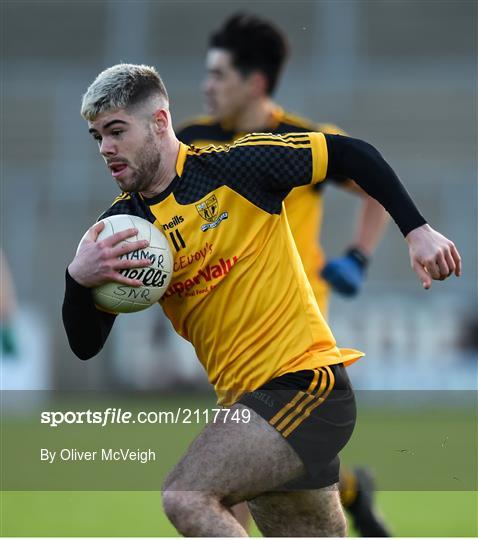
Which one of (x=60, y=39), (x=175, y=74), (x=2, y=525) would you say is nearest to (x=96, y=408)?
(x=2, y=525)

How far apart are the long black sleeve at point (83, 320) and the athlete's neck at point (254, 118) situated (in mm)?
2984

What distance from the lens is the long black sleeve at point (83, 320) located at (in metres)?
4.29

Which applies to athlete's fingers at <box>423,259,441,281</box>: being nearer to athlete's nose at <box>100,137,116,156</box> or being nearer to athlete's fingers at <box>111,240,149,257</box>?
athlete's fingers at <box>111,240,149,257</box>

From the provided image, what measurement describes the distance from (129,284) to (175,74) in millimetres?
15929

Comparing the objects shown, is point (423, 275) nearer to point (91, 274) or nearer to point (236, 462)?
point (236, 462)

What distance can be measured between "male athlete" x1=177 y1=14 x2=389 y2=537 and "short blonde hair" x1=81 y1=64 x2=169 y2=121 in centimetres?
243

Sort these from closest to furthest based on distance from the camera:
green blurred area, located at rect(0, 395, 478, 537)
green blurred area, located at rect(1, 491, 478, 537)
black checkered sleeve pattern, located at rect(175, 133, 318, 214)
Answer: black checkered sleeve pattern, located at rect(175, 133, 318, 214), green blurred area, located at rect(1, 491, 478, 537), green blurred area, located at rect(0, 395, 478, 537)

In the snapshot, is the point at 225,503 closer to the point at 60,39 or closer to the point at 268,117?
the point at 268,117

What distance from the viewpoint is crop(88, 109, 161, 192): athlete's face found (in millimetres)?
4312

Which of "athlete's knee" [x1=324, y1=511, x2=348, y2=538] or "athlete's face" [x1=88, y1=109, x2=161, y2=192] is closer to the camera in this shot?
"athlete's face" [x1=88, y1=109, x2=161, y2=192]

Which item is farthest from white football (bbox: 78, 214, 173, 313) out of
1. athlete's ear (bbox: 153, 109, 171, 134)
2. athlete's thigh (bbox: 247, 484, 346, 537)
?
athlete's thigh (bbox: 247, 484, 346, 537)

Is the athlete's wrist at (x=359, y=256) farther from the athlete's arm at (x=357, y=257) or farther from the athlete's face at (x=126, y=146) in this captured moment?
the athlete's face at (x=126, y=146)

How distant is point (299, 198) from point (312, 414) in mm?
3005

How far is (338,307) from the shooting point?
14781 mm
